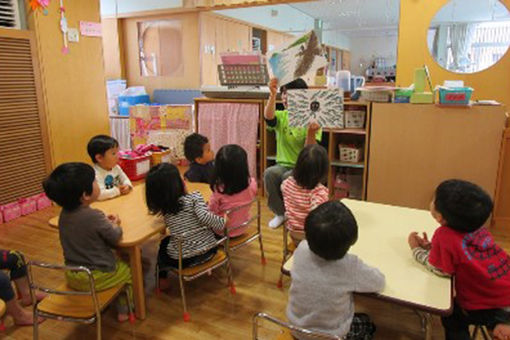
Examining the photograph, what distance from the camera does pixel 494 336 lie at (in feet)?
4.51

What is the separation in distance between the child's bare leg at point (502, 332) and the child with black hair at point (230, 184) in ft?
4.29

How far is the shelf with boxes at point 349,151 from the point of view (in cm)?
342

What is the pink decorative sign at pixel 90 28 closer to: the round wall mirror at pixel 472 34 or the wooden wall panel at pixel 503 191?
the round wall mirror at pixel 472 34

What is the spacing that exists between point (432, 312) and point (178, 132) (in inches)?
144

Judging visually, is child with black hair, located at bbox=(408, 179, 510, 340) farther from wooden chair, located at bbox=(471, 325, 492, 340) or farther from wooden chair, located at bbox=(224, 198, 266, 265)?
wooden chair, located at bbox=(224, 198, 266, 265)

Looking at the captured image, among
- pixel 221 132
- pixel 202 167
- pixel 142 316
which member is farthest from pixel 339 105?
pixel 142 316

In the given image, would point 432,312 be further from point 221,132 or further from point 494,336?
point 221,132

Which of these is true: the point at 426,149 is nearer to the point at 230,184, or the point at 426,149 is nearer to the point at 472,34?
the point at 230,184

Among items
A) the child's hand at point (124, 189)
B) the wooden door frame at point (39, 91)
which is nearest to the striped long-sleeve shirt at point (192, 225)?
the child's hand at point (124, 189)

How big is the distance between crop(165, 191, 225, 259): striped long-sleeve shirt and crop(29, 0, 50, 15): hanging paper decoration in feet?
9.19

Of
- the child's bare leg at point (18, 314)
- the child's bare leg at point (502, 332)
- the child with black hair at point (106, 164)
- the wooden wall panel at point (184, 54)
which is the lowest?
the child's bare leg at point (18, 314)

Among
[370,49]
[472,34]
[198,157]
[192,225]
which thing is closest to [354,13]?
[370,49]

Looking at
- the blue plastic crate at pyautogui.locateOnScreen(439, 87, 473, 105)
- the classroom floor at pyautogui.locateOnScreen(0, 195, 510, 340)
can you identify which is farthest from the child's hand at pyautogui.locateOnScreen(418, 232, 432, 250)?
the blue plastic crate at pyautogui.locateOnScreen(439, 87, 473, 105)

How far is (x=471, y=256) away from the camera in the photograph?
134 cm
